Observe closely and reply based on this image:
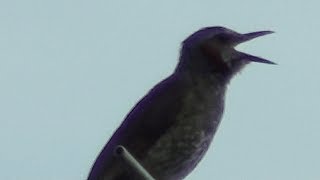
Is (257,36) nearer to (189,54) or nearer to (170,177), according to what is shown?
(189,54)

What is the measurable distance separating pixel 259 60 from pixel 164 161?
1203 millimetres

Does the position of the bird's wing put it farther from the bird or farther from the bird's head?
the bird's head

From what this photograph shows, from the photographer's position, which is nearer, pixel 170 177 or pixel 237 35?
pixel 170 177

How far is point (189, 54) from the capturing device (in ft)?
28.3

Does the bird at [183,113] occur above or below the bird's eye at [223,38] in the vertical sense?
below

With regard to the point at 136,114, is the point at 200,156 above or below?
below

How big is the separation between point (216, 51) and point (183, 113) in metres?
0.74

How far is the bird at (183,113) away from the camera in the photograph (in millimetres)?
7719

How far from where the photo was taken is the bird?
772 centimetres

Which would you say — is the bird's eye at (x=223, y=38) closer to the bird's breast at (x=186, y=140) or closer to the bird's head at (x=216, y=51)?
the bird's head at (x=216, y=51)

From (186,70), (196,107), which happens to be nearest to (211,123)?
(196,107)

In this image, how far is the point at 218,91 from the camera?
27.1 feet

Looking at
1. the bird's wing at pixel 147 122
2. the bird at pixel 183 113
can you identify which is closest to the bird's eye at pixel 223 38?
the bird at pixel 183 113

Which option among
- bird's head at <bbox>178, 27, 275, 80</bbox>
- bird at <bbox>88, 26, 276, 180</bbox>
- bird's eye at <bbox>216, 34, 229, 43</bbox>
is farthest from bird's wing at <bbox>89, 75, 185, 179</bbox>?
bird's eye at <bbox>216, 34, 229, 43</bbox>
